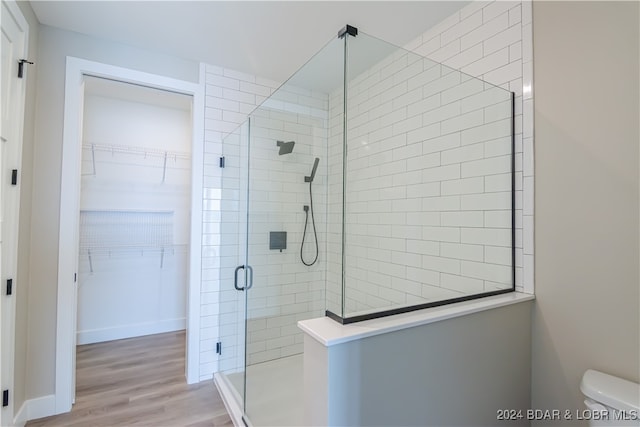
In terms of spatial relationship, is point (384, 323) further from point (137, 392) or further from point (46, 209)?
point (46, 209)

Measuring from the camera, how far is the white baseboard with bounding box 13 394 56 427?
6.38ft

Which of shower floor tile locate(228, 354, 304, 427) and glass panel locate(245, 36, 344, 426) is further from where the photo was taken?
glass panel locate(245, 36, 344, 426)

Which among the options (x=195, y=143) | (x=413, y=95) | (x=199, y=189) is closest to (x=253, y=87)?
(x=195, y=143)

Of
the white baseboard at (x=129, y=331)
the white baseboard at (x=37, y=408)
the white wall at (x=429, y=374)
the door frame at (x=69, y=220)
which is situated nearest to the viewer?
the white wall at (x=429, y=374)

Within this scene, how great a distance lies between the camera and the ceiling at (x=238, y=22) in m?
1.92

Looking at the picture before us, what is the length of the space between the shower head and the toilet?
2.12 metres

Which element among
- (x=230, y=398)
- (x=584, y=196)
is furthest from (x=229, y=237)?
(x=584, y=196)

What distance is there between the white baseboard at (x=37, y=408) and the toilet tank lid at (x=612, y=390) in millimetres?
3079

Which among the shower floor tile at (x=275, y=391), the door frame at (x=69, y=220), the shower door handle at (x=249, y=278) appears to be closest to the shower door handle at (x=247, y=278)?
the shower door handle at (x=249, y=278)

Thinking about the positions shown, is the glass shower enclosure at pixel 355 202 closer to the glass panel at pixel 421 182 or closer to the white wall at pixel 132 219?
the glass panel at pixel 421 182

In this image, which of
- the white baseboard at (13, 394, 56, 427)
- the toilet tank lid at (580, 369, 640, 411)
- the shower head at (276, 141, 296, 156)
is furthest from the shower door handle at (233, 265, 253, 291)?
the toilet tank lid at (580, 369, 640, 411)

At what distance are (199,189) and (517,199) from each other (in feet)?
7.56

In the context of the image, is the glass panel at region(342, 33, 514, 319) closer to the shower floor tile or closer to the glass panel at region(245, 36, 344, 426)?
the glass panel at region(245, 36, 344, 426)

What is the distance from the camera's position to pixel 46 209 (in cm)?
208
